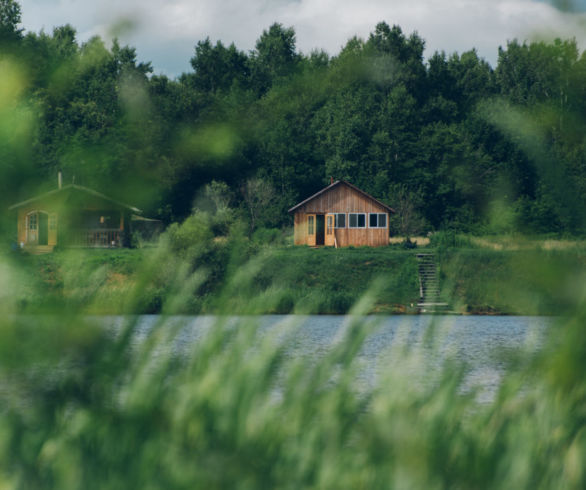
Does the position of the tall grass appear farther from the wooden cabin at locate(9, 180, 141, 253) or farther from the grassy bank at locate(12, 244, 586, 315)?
the wooden cabin at locate(9, 180, 141, 253)

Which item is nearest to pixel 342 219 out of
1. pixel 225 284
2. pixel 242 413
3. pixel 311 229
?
pixel 311 229

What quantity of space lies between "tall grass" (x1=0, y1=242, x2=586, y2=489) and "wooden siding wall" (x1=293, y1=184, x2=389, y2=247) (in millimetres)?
47316

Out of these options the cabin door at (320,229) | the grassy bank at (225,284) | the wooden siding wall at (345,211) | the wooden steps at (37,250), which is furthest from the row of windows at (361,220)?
the wooden steps at (37,250)

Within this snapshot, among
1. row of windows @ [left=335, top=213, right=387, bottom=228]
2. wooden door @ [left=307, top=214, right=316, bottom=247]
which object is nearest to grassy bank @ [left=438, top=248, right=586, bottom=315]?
row of windows @ [left=335, top=213, right=387, bottom=228]

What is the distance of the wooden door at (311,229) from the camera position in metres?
51.7

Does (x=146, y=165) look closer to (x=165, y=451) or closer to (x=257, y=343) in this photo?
(x=165, y=451)

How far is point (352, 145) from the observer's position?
6397 centimetres

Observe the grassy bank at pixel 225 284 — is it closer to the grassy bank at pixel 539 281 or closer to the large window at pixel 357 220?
the grassy bank at pixel 539 281

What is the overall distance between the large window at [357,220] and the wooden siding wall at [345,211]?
19 centimetres

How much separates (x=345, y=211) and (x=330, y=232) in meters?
1.68

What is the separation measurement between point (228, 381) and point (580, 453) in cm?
136

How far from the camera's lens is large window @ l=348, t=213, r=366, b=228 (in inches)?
2020

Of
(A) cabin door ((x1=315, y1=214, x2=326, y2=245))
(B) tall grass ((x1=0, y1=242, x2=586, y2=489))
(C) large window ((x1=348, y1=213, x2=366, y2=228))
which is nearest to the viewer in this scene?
(B) tall grass ((x1=0, y1=242, x2=586, y2=489))

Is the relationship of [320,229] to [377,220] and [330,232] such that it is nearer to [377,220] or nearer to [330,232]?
[330,232]
